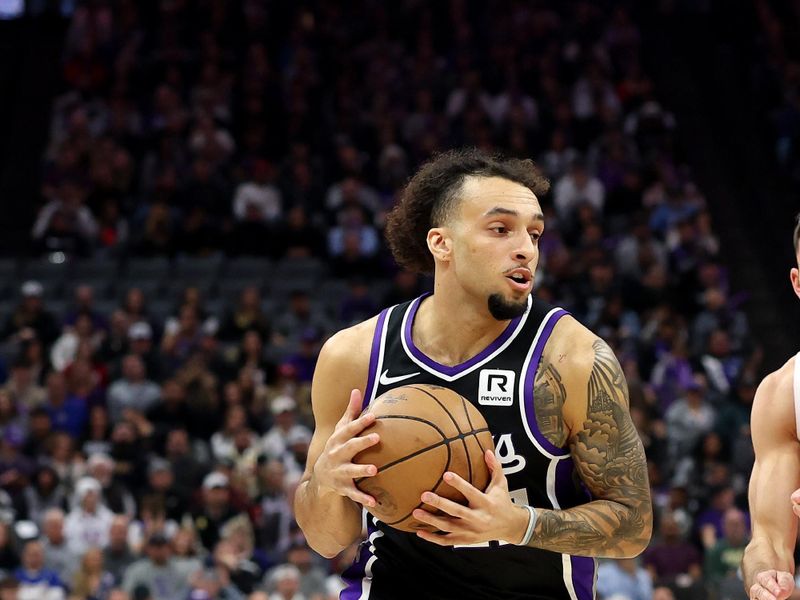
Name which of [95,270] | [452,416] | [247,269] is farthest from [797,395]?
[95,270]

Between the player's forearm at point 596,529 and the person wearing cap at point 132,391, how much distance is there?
891cm

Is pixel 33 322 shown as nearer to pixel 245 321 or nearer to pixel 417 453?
pixel 245 321

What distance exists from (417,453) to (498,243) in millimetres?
817

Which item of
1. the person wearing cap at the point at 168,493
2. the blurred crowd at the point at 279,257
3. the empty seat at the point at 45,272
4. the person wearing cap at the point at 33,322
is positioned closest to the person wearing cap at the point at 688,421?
the blurred crowd at the point at 279,257

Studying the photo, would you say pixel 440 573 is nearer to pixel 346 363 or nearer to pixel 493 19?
pixel 346 363

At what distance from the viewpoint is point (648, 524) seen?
13.8 feet

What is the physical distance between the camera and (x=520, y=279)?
4.26 m

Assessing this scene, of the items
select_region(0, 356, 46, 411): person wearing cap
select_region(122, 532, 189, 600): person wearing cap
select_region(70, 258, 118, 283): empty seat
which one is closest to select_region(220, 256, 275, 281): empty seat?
select_region(70, 258, 118, 283): empty seat

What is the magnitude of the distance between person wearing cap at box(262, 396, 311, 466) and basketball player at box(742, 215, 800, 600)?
770 centimetres

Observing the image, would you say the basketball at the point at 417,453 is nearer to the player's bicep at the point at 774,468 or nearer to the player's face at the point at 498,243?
the player's face at the point at 498,243

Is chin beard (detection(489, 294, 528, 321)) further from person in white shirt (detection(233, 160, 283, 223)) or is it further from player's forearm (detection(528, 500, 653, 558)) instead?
person in white shirt (detection(233, 160, 283, 223))

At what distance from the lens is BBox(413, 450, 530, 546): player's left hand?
3.73 meters

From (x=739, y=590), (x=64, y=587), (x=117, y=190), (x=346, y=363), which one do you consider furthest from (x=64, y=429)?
(x=346, y=363)

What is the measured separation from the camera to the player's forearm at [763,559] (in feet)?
14.0
